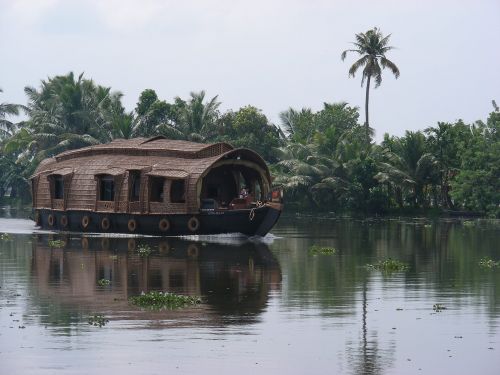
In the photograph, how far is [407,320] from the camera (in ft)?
63.5

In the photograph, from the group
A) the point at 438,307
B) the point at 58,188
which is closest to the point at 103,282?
the point at 438,307

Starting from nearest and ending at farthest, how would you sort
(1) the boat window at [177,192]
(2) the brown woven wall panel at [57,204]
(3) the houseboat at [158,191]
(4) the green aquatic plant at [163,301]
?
(4) the green aquatic plant at [163,301]
(3) the houseboat at [158,191]
(1) the boat window at [177,192]
(2) the brown woven wall panel at [57,204]

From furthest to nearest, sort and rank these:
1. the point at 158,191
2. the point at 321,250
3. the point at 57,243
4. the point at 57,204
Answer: the point at 57,204
the point at 158,191
the point at 57,243
the point at 321,250

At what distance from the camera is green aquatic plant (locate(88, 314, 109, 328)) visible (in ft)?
59.9

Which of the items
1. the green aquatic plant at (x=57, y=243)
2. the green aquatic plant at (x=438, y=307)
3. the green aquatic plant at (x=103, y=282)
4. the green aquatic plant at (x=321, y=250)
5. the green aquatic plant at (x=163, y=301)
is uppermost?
the green aquatic plant at (x=57, y=243)

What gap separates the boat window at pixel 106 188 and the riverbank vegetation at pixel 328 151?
23.5m

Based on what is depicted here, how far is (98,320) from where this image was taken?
18.5 metres

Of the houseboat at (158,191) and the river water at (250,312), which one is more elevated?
the houseboat at (158,191)

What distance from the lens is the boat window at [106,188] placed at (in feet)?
140

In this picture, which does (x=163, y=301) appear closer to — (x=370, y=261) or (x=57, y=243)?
(x=370, y=261)

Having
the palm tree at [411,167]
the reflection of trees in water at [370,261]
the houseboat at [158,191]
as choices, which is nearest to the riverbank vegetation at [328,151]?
the palm tree at [411,167]

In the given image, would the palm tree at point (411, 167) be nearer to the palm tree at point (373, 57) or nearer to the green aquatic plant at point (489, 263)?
the palm tree at point (373, 57)

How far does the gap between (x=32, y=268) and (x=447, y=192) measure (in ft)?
138

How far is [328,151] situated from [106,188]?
26774 millimetres
